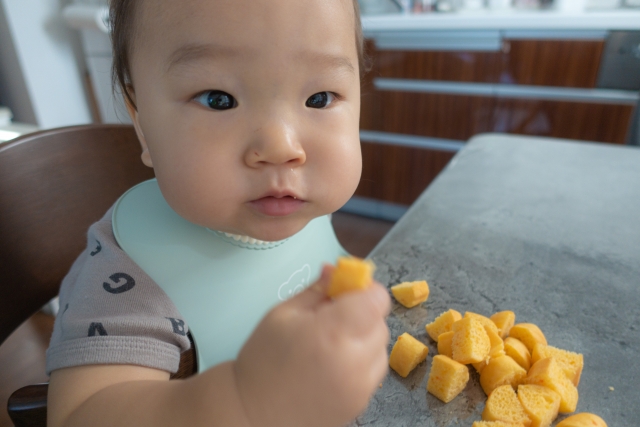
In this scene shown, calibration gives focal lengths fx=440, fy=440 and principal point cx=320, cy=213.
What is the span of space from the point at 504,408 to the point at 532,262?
0.30 meters

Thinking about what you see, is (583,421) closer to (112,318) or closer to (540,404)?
(540,404)

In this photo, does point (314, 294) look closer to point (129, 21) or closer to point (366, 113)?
point (129, 21)

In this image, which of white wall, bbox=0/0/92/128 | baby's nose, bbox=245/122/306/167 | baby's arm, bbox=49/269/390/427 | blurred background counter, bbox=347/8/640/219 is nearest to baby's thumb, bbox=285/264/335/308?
baby's arm, bbox=49/269/390/427

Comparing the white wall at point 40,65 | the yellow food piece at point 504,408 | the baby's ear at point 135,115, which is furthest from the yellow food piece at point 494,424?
the white wall at point 40,65

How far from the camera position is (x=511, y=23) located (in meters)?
1.72

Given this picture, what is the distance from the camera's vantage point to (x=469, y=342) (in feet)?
1.55

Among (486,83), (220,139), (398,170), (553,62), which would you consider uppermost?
(220,139)

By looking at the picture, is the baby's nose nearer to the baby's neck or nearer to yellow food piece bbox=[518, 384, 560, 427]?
the baby's neck

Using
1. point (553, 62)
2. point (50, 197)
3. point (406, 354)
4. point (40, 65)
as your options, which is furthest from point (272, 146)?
point (40, 65)

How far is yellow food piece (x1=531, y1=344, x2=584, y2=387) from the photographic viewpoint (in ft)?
1.52

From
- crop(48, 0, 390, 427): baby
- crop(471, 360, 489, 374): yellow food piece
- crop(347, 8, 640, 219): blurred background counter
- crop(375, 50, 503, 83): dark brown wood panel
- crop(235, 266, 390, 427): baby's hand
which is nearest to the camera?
crop(235, 266, 390, 427): baby's hand

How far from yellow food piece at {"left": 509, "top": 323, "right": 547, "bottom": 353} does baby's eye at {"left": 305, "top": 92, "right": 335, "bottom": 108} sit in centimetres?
34

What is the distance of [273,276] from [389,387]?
25 centimetres

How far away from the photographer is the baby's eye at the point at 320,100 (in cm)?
46
